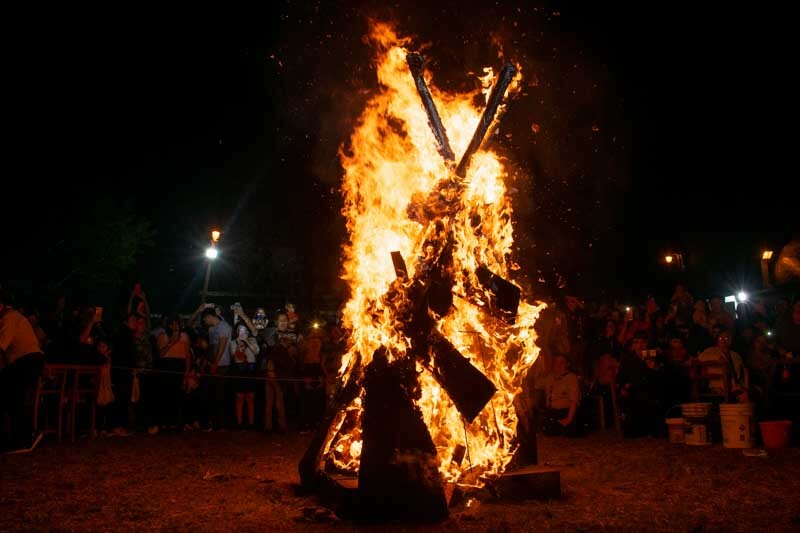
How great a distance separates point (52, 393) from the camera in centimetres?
1029

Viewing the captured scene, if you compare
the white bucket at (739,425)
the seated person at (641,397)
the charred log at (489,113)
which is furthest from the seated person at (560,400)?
the charred log at (489,113)

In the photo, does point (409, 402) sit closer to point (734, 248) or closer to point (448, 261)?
point (448, 261)

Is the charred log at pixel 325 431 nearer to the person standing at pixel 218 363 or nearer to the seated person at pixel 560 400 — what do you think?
the seated person at pixel 560 400

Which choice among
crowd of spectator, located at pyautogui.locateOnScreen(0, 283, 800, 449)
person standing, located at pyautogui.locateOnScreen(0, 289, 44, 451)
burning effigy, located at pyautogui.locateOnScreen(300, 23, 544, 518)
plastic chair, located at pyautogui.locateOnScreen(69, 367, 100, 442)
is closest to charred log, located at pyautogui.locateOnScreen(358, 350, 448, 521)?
burning effigy, located at pyautogui.locateOnScreen(300, 23, 544, 518)

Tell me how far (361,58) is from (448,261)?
342cm

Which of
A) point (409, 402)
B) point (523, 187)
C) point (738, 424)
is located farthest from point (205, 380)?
point (738, 424)

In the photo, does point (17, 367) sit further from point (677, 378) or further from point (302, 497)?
point (677, 378)

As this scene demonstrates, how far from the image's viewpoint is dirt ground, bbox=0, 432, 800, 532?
4993mm

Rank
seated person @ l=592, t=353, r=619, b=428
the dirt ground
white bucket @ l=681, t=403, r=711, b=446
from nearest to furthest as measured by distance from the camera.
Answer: the dirt ground < white bucket @ l=681, t=403, r=711, b=446 < seated person @ l=592, t=353, r=619, b=428

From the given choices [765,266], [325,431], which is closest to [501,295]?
[325,431]

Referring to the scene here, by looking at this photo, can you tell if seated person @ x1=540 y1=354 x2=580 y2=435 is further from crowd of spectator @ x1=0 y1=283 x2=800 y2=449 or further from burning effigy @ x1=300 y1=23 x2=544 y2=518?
burning effigy @ x1=300 y1=23 x2=544 y2=518

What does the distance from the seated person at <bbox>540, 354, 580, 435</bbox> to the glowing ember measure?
4.82 metres

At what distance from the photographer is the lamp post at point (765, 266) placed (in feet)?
76.5

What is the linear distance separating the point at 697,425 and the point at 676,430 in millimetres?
433
